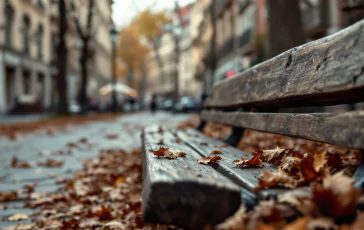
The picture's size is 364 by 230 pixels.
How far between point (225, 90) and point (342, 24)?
16.2m

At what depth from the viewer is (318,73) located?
1662 mm

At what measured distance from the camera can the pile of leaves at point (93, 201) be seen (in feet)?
9.04

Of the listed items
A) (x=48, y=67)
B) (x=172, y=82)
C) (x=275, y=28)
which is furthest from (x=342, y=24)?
(x=172, y=82)

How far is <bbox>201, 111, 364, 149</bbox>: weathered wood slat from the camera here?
139 cm

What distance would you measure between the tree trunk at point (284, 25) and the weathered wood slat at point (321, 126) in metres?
5.71

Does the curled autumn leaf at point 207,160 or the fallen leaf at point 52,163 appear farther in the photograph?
the fallen leaf at point 52,163

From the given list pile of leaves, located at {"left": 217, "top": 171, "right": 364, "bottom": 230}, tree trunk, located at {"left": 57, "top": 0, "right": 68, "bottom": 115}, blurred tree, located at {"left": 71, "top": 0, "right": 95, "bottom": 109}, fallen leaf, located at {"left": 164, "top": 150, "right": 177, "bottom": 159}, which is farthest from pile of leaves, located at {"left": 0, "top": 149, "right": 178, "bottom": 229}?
blurred tree, located at {"left": 71, "top": 0, "right": 95, "bottom": 109}

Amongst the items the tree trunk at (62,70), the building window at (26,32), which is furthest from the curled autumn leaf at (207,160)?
the building window at (26,32)

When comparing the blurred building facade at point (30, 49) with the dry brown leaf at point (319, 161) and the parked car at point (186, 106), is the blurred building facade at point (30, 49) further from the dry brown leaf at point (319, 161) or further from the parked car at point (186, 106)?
the dry brown leaf at point (319, 161)

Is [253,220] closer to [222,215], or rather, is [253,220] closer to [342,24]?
[222,215]

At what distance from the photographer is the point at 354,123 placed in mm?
1402

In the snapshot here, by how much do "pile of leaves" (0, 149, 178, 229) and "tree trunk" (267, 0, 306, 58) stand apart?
14.0 ft

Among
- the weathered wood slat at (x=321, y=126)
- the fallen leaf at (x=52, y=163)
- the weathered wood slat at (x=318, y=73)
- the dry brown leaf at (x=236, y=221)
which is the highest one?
the weathered wood slat at (x=318, y=73)

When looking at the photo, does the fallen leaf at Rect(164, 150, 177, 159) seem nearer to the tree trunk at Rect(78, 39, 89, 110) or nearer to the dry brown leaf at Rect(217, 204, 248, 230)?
the dry brown leaf at Rect(217, 204, 248, 230)
